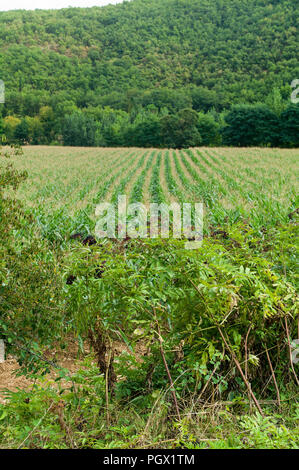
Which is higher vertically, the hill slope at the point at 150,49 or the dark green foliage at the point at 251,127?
the hill slope at the point at 150,49

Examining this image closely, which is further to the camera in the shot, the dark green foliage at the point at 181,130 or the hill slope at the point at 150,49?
the hill slope at the point at 150,49

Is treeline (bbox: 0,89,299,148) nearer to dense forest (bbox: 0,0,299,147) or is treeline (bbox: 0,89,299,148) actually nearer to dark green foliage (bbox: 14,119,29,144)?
dark green foliage (bbox: 14,119,29,144)

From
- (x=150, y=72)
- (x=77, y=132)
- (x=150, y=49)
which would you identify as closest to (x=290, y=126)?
(x=77, y=132)

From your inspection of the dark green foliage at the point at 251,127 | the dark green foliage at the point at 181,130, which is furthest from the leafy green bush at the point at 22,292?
the dark green foliage at the point at 181,130

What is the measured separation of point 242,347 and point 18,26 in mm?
128261

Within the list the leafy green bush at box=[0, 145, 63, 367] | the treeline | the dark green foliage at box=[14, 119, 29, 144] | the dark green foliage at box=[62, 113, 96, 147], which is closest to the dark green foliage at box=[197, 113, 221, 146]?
the treeline

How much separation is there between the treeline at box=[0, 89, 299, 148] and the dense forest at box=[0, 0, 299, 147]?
0.17 m

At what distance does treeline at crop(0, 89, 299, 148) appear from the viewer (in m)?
52.0

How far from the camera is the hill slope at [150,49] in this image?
81.4 m

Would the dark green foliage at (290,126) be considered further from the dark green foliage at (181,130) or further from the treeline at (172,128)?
the dark green foliage at (181,130)

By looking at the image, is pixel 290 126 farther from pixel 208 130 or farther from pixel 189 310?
pixel 189 310

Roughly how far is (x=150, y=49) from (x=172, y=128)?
6717 centimetres

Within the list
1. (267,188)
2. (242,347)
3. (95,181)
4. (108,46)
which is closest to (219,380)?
(242,347)

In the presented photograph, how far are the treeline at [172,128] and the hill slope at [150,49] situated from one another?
8269 mm
